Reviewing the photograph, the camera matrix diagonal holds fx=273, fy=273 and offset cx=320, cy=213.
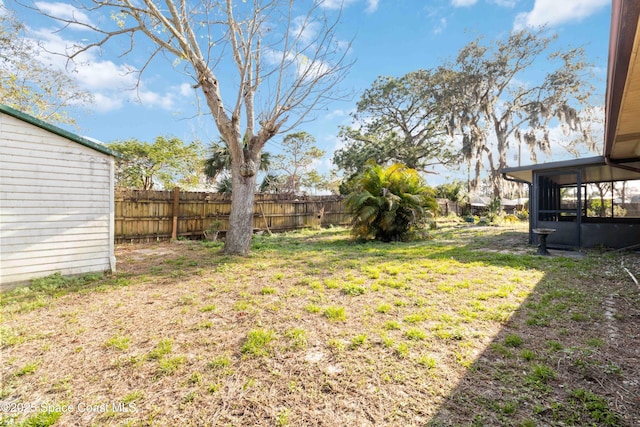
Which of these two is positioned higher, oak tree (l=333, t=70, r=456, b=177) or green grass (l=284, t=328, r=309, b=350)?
oak tree (l=333, t=70, r=456, b=177)

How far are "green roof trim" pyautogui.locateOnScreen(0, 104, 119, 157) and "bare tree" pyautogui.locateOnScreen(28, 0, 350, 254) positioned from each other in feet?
7.11

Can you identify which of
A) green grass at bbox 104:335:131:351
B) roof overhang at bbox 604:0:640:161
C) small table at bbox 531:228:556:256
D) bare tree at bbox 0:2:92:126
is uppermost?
bare tree at bbox 0:2:92:126

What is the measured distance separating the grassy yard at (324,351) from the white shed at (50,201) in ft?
1.14

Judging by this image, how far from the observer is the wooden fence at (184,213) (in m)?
7.27

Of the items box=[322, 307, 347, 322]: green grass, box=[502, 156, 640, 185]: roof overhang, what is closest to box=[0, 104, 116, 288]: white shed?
box=[322, 307, 347, 322]: green grass

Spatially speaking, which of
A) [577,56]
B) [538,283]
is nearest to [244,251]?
[538,283]

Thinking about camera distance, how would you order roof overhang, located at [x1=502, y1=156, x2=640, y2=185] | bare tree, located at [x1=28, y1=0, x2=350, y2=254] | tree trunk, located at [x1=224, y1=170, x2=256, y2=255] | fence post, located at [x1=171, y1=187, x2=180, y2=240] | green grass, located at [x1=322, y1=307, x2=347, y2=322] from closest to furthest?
green grass, located at [x1=322, y1=307, x2=347, y2=322] → bare tree, located at [x1=28, y1=0, x2=350, y2=254] → tree trunk, located at [x1=224, y1=170, x2=256, y2=255] → roof overhang, located at [x1=502, y1=156, x2=640, y2=185] → fence post, located at [x1=171, y1=187, x2=180, y2=240]

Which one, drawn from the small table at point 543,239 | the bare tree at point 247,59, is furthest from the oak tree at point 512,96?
the bare tree at point 247,59

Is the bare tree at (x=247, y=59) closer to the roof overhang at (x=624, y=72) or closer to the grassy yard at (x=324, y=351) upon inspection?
the grassy yard at (x=324, y=351)

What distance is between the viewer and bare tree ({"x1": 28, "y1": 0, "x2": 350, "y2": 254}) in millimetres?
5582

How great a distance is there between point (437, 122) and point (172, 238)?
16474 millimetres

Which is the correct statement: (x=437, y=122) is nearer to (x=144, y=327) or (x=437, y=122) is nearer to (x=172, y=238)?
(x=172, y=238)

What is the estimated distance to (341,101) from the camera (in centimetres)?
659

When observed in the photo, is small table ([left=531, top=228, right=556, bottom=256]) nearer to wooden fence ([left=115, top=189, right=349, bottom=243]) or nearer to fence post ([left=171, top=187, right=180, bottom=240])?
wooden fence ([left=115, top=189, right=349, bottom=243])
